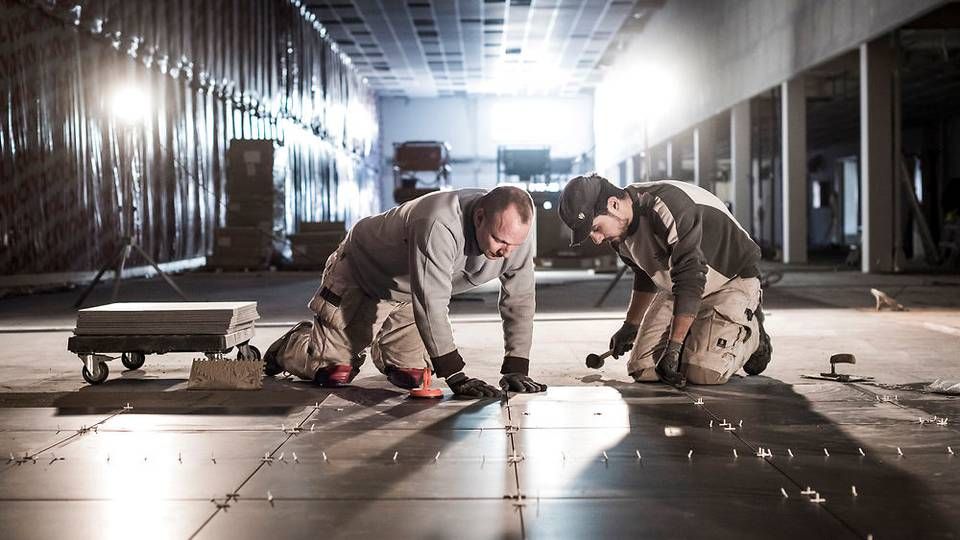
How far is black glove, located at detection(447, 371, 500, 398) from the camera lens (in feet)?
15.4

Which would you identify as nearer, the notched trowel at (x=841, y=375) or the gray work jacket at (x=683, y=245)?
the gray work jacket at (x=683, y=245)

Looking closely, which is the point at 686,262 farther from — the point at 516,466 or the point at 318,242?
the point at 318,242

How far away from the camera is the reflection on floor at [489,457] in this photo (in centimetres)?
275

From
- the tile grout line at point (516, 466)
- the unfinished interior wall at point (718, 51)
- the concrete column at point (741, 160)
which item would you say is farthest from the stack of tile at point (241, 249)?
the tile grout line at point (516, 466)

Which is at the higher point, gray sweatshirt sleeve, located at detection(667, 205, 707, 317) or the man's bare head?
the man's bare head

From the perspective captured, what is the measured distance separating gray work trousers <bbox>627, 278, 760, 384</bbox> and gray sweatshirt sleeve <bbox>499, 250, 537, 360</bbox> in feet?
2.55

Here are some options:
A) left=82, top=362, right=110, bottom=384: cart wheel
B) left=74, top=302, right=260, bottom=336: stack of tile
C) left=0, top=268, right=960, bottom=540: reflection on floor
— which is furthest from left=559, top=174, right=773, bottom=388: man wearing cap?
left=82, top=362, right=110, bottom=384: cart wheel

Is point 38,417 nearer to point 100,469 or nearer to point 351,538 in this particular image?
point 100,469

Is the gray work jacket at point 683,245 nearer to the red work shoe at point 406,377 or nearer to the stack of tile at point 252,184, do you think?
the red work shoe at point 406,377

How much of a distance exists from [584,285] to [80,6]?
809 centimetres

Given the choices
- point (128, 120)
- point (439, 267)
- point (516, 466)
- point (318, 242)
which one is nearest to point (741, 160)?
point (318, 242)

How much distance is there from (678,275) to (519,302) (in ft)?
2.51

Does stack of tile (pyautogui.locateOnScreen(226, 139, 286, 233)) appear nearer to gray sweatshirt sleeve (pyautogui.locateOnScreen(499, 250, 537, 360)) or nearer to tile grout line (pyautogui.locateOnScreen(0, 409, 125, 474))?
gray sweatshirt sleeve (pyautogui.locateOnScreen(499, 250, 537, 360))

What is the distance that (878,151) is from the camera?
51.5ft
